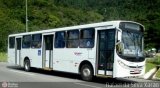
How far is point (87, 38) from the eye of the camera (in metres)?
19.3

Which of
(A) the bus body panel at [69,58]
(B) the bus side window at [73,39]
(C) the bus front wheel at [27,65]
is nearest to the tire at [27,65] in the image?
(C) the bus front wheel at [27,65]

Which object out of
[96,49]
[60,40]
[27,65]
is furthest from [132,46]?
[27,65]

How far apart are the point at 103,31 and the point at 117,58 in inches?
65.7

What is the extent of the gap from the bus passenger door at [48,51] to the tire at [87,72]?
11.5 ft

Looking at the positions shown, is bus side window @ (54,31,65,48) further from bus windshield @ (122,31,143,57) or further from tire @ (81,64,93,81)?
bus windshield @ (122,31,143,57)

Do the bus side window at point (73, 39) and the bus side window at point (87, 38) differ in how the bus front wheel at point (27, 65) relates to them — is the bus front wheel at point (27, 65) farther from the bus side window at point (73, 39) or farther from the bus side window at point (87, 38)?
the bus side window at point (87, 38)

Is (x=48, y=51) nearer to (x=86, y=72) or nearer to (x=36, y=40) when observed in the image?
(x=36, y=40)

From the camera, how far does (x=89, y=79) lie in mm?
18891

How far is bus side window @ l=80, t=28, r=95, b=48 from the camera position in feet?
62.0

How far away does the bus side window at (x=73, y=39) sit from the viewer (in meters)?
20.1

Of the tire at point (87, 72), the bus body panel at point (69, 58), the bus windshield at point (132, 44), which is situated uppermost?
the bus windshield at point (132, 44)

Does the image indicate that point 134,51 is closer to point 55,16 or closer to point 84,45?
point 84,45

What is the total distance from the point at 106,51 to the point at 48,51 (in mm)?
5849

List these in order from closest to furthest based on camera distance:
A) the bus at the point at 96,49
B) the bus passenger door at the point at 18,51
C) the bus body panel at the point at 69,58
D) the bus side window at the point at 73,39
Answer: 1. the bus at the point at 96,49
2. the bus body panel at the point at 69,58
3. the bus side window at the point at 73,39
4. the bus passenger door at the point at 18,51
